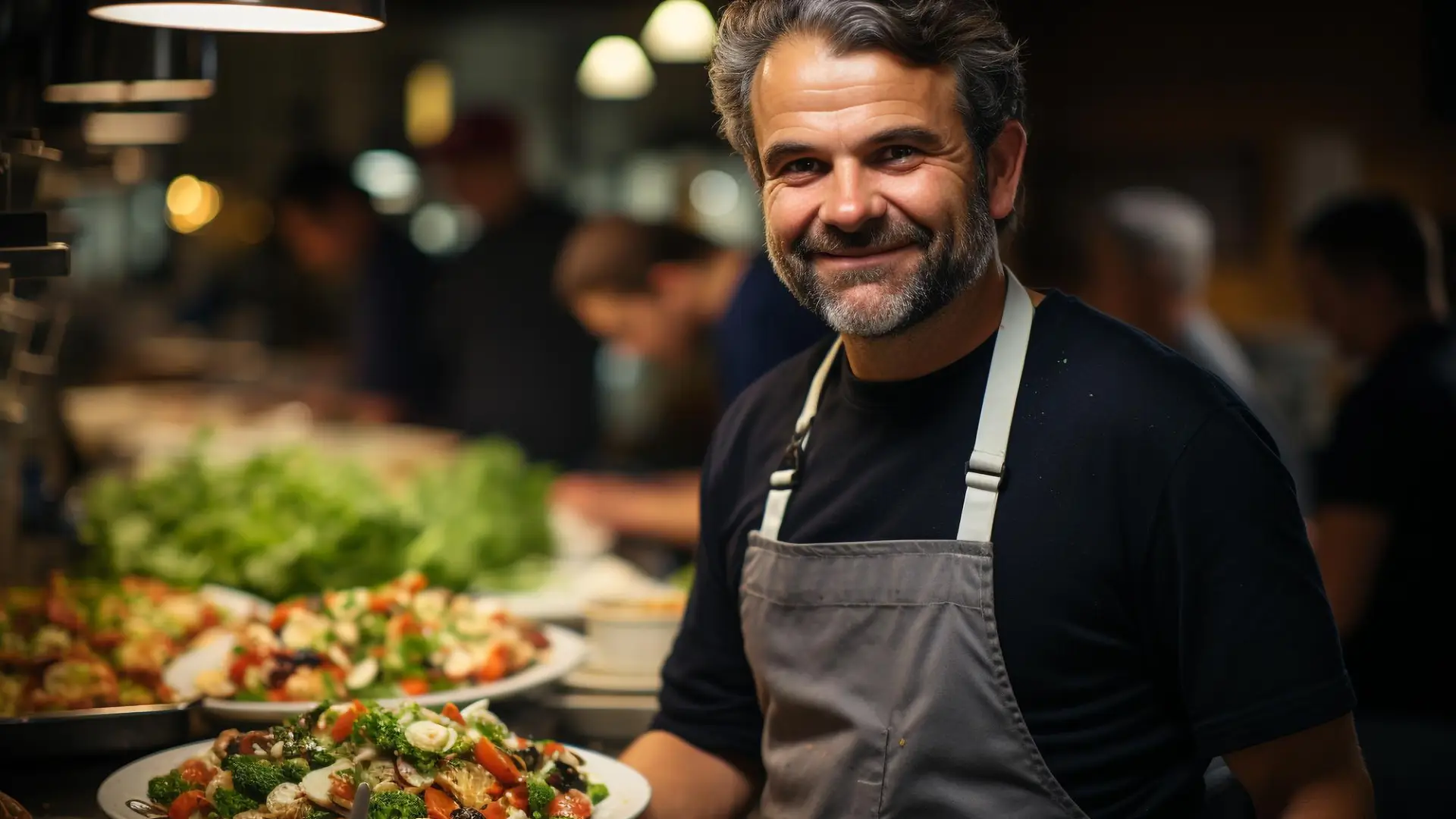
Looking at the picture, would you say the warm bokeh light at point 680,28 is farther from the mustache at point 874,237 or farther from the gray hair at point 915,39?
the mustache at point 874,237

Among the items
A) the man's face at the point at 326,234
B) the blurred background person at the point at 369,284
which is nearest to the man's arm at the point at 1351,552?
the blurred background person at the point at 369,284

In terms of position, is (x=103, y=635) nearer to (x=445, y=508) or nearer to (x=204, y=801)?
(x=204, y=801)

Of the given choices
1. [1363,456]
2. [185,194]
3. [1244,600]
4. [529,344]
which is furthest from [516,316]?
[185,194]

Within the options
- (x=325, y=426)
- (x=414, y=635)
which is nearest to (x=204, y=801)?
(x=414, y=635)

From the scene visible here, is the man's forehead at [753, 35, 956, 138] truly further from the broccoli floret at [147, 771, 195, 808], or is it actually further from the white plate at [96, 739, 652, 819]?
the broccoli floret at [147, 771, 195, 808]

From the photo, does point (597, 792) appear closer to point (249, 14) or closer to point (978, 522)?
point (978, 522)

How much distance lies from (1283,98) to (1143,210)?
4805 mm

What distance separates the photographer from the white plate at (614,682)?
7.94ft

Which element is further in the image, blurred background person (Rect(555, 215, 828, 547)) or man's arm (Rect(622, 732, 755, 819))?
blurred background person (Rect(555, 215, 828, 547))

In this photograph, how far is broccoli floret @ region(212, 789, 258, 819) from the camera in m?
1.58

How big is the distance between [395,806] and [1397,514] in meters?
2.66

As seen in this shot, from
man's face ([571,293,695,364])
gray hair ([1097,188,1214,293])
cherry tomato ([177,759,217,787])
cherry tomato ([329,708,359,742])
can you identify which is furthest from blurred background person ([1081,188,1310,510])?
cherry tomato ([177,759,217,787])

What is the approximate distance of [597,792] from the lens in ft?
5.67

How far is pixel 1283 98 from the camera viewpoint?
8625 millimetres
